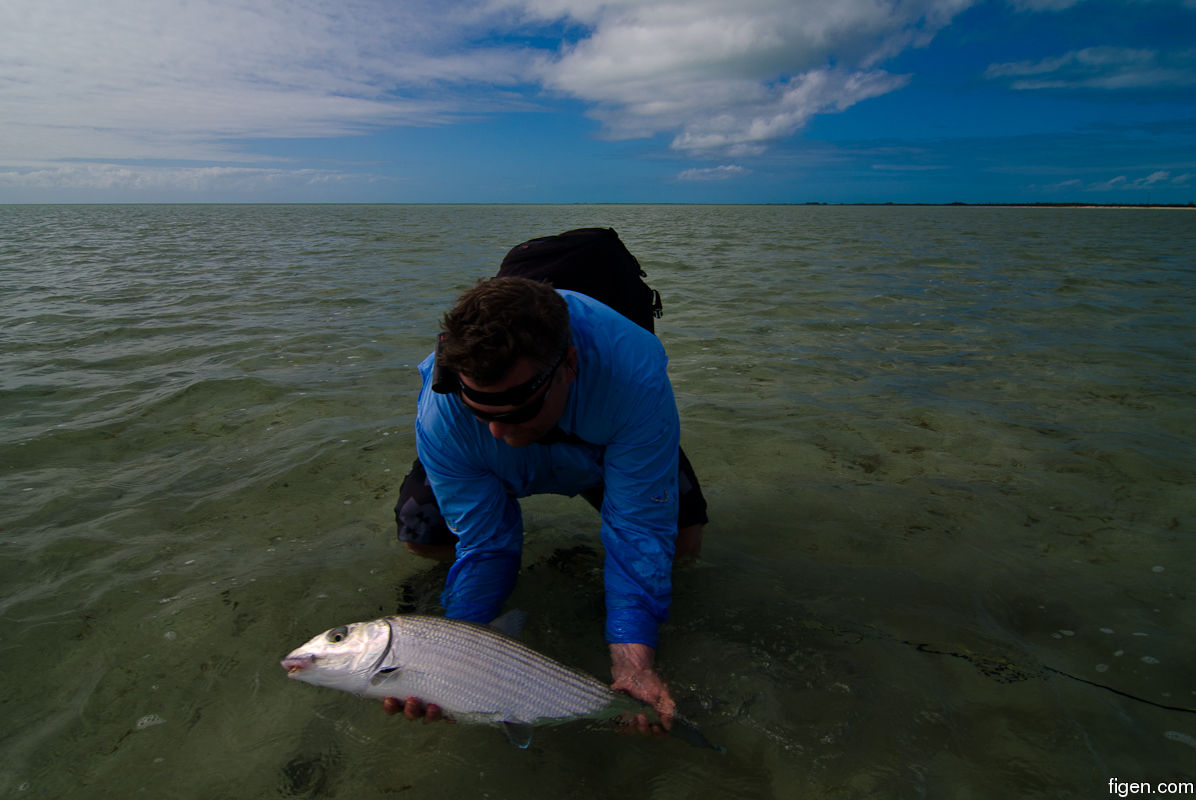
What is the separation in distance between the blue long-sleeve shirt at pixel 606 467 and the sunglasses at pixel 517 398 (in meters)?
0.31

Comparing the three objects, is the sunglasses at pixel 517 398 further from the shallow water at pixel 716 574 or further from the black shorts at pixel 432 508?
the shallow water at pixel 716 574

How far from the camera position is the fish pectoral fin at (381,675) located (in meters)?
2.25

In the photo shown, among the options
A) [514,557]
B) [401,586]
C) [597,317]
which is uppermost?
[597,317]

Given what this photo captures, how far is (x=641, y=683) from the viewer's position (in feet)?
8.09

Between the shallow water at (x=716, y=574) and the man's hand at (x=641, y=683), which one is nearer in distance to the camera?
the man's hand at (x=641, y=683)

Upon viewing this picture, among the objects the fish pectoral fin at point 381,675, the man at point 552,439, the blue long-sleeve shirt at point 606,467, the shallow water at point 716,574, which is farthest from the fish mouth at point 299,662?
the blue long-sleeve shirt at point 606,467

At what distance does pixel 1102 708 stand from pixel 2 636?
4.93m

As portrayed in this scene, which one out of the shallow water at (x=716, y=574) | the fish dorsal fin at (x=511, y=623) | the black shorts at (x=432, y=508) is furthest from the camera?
the black shorts at (x=432, y=508)

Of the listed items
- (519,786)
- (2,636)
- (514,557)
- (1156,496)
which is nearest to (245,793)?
(519,786)

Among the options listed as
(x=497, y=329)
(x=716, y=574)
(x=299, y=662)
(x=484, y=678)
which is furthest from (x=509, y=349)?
(x=716, y=574)

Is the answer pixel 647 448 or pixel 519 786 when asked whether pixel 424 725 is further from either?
pixel 647 448

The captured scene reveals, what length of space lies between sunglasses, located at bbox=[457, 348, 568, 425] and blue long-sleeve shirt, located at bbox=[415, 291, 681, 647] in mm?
311

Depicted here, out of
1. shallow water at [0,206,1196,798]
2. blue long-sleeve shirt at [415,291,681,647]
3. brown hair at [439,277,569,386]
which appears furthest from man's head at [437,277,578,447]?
shallow water at [0,206,1196,798]

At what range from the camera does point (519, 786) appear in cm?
239
